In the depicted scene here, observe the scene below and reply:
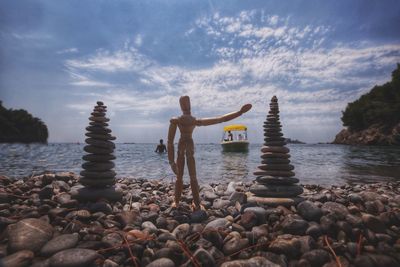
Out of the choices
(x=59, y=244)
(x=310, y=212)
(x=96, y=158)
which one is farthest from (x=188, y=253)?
(x=96, y=158)

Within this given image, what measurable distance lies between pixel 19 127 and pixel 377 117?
13673cm

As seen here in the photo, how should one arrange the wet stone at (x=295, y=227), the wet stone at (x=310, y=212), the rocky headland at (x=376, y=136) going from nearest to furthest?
the wet stone at (x=295, y=227)
the wet stone at (x=310, y=212)
the rocky headland at (x=376, y=136)

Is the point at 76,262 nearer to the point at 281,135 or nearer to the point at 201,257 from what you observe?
the point at 201,257

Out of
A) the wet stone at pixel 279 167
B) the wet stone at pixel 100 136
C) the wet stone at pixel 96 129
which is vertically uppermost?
the wet stone at pixel 96 129

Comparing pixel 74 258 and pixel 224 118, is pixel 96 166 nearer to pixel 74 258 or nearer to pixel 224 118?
pixel 74 258

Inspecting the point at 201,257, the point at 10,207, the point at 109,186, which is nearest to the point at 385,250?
the point at 201,257

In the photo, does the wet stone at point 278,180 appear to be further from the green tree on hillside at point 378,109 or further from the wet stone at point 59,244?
the green tree on hillside at point 378,109

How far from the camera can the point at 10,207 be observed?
188 inches

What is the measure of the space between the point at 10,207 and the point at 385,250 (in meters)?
6.91

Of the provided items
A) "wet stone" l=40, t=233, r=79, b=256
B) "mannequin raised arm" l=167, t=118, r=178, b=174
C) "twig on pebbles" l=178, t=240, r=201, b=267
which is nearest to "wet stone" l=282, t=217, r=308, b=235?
"twig on pebbles" l=178, t=240, r=201, b=267

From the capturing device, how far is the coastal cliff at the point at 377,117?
2499 inches

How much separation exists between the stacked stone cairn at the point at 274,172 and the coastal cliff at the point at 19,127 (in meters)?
111

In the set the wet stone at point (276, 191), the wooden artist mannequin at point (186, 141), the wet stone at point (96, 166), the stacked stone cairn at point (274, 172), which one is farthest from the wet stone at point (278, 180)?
the wet stone at point (96, 166)

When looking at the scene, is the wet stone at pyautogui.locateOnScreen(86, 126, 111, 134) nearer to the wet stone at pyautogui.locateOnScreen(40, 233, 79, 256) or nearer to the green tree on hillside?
the wet stone at pyautogui.locateOnScreen(40, 233, 79, 256)
